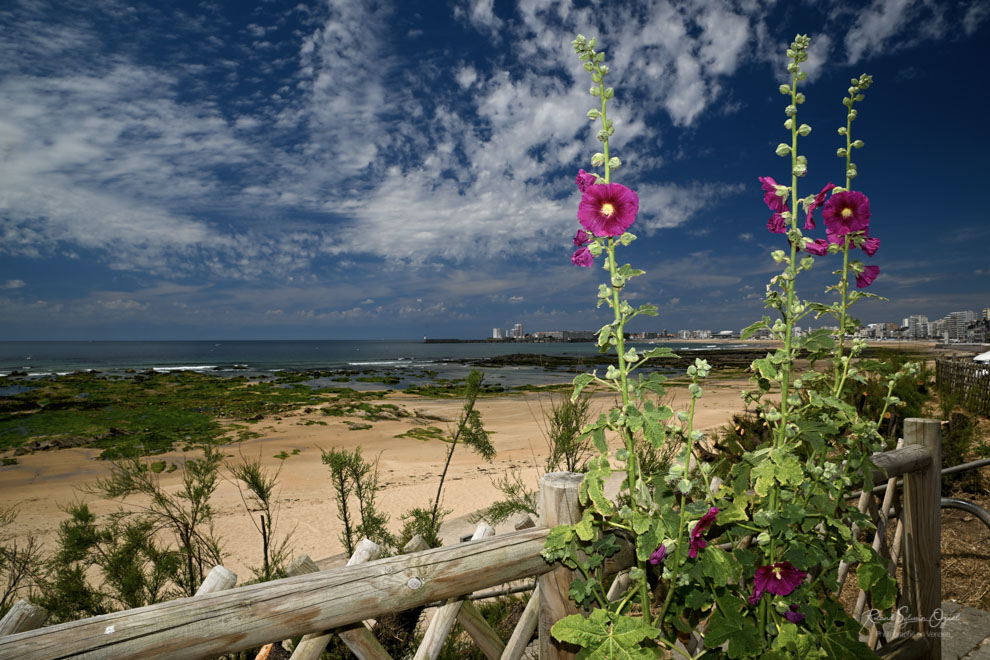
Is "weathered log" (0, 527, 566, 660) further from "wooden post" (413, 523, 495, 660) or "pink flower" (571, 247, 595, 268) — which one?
"pink flower" (571, 247, 595, 268)

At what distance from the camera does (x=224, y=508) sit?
8.19 meters

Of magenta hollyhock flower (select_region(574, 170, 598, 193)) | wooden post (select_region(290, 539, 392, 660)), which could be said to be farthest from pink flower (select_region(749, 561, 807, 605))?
magenta hollyhock flower (select_region(574, 170, 598, 193))

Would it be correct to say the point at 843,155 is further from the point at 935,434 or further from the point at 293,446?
the point at 293,446

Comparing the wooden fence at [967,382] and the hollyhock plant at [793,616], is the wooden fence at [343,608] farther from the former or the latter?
the wooden fence at [967,382]

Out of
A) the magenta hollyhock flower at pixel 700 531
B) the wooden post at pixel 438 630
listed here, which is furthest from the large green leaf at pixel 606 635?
the wooden post at pixel 438 630

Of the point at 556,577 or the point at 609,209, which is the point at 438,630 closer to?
the point at 556,577

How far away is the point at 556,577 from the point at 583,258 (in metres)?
1.08

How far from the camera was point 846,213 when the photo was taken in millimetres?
1628

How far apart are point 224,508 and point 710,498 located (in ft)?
27.8

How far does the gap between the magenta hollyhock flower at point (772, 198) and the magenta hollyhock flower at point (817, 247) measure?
139 mm

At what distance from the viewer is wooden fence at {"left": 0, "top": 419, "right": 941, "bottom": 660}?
1.15 m

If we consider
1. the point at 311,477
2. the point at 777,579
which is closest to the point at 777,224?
the point at 777,579

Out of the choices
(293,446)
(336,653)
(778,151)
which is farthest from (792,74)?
(293,446)

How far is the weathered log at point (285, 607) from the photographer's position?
113 cm
